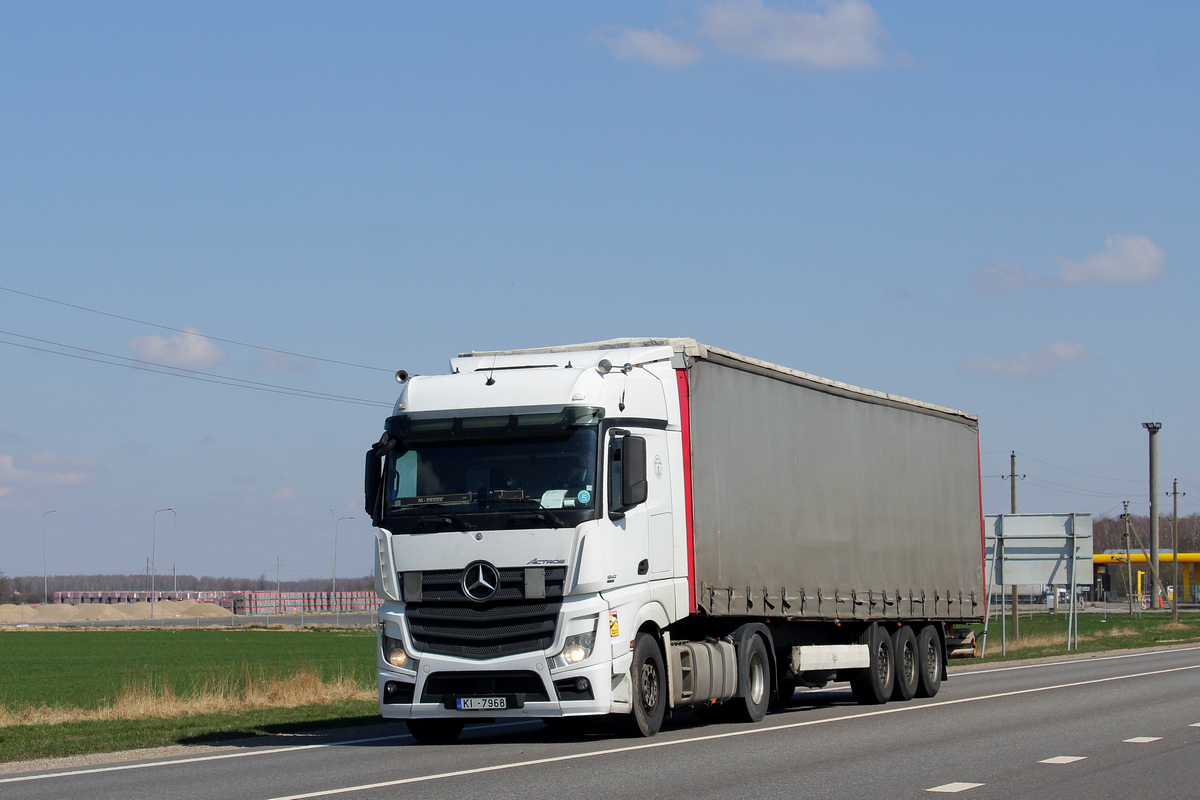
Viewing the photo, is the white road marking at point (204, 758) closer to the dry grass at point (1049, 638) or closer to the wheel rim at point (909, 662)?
the wheel rim at point (909, 662)

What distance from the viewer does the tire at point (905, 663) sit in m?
20.7

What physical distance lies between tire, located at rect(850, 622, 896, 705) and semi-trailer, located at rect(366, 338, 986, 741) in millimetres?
1052

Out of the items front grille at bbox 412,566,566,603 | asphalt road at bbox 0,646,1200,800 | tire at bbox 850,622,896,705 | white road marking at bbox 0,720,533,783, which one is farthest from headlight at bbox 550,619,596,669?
tire at bbox 850,622,896,705

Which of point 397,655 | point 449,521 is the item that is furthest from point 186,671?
point 449,521

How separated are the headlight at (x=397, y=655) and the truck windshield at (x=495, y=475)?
1090 millimetres

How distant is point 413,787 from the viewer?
10.9 meters

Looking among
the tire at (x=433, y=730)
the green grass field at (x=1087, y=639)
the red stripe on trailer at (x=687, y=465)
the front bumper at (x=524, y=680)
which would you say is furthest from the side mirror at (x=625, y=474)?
the green grass field at (x=1087, y=639)

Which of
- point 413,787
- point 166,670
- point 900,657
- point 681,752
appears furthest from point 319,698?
point 166,670

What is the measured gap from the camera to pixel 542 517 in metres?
13.9

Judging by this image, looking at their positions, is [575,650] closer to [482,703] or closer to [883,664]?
[482,703]

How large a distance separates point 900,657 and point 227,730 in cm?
915

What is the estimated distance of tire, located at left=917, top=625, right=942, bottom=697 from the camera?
21.5 m

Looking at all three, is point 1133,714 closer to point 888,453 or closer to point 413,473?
point 888,453

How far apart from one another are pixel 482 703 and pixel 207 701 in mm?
9047
